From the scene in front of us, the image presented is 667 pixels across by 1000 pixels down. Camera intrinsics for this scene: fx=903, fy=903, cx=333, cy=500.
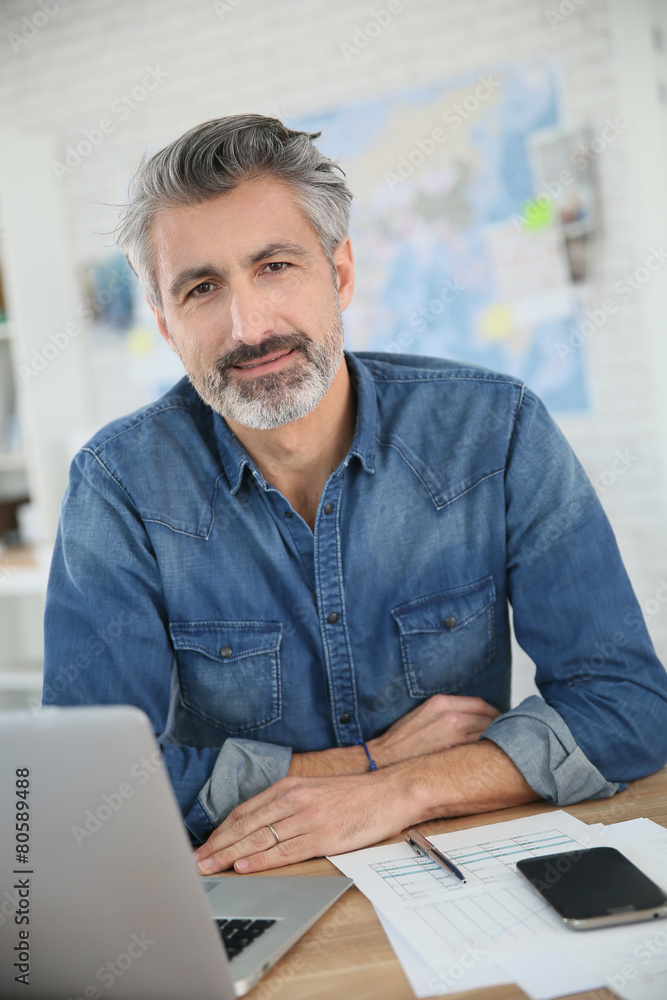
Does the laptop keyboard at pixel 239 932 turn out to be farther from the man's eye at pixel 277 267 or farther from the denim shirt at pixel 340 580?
the man's eye at pixel 277 267

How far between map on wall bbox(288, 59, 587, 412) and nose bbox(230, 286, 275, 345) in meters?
2.63

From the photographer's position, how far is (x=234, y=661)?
133 cm

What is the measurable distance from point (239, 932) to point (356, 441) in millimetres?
753

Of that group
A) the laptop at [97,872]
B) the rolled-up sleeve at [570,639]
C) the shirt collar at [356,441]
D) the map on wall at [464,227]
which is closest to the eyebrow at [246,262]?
the shirt collar at [356,441]

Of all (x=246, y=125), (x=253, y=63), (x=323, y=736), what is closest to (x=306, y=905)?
(x=323, y=736)

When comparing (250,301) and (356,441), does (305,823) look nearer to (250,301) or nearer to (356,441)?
(356,441)

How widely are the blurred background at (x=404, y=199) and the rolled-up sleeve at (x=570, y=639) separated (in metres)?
2.42

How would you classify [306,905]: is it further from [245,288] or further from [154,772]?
[245,288]

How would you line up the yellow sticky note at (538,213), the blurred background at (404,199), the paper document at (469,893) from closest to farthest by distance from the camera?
1. the paper document at (469,893)
2. the blurred background at (404,199)
3. the yellow sticky note at (538,213)

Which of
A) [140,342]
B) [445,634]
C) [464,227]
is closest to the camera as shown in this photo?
[445,634]

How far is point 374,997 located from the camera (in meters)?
0.72

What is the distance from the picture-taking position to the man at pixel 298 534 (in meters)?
1.26

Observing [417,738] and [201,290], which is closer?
[417,738]

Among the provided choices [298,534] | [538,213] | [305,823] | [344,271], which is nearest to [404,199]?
[538,213]
